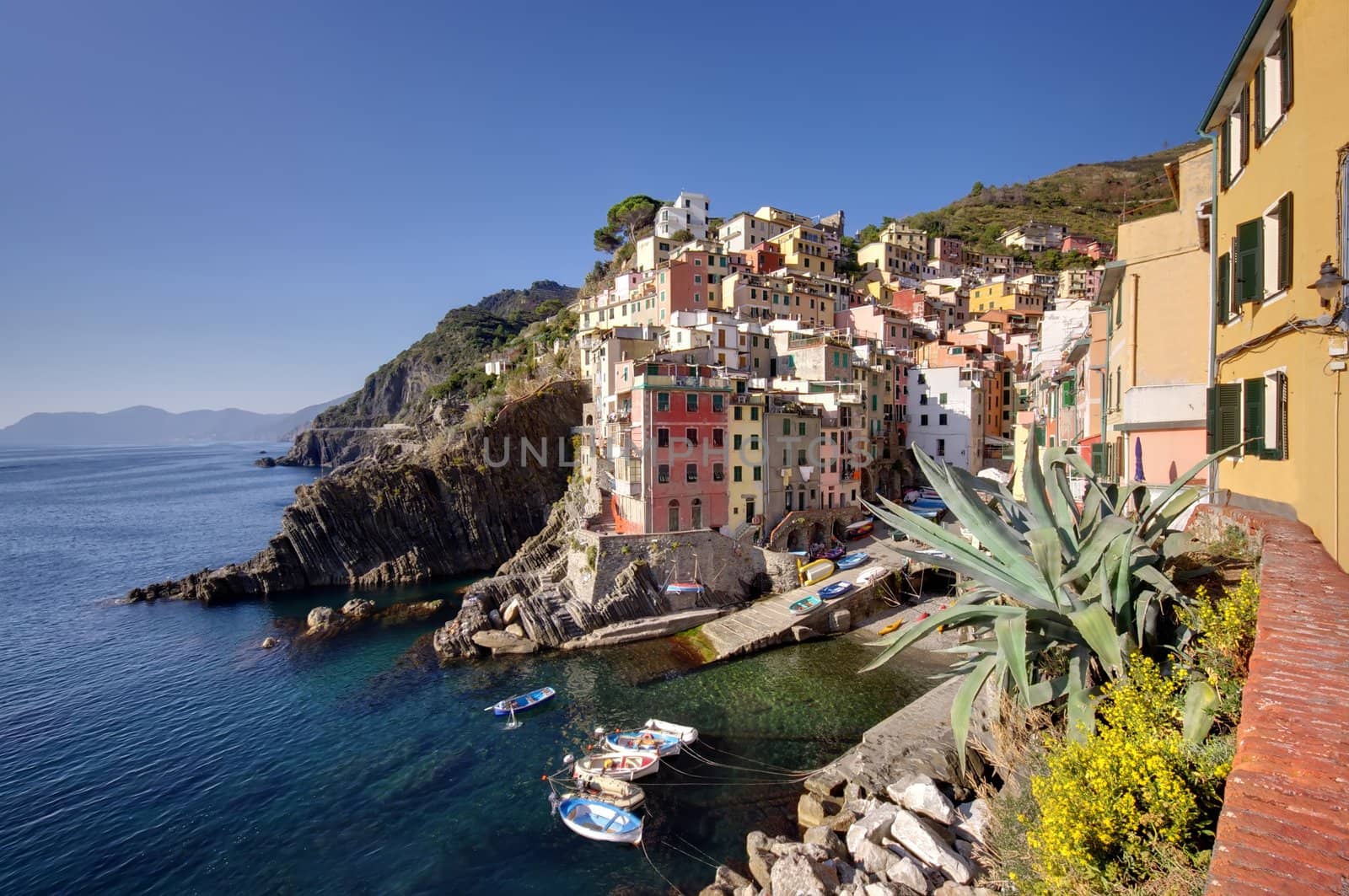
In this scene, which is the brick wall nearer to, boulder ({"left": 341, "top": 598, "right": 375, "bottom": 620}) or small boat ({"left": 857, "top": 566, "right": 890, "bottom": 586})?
small boat ({"left": 857, "top": 566, "right": 890, "bottom": 586})

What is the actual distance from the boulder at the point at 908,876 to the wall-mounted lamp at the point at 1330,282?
11.9 m

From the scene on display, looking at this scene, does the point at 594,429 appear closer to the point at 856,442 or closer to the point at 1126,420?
the point at 856,442

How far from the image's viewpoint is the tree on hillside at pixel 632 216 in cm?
8950

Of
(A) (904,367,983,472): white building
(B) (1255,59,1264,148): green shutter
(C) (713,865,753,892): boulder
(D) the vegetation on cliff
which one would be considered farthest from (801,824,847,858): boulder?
(D) the vegetation on cliff

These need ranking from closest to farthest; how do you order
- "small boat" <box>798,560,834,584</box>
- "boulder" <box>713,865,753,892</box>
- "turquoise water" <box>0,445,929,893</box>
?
1. "boulder" <box>713,865,753,892</box>
2. "turquoise water" <box>0,445,929,893</box>
3. "small boat" <box>798,560,834,584</box>

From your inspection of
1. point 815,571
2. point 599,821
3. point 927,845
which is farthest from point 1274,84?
point 815,571

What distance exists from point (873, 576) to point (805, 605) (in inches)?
203

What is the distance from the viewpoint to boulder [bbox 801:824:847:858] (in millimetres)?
14523

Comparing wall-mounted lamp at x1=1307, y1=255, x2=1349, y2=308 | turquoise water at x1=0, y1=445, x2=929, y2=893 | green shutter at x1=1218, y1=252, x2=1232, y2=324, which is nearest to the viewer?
wall-mounted lamp at x1=1307, y1=255, x2=1349, y2=308

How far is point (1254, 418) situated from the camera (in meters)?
9.28

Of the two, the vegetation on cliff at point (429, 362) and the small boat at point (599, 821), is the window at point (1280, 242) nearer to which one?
the small boat at point (599, 821)

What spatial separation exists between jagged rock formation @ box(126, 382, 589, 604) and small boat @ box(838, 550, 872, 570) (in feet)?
87.5

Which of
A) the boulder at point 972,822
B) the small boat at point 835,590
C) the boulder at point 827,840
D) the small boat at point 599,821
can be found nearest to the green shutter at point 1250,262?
the boulder at point 972,822

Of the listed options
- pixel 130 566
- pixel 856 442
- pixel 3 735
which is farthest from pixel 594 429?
pixel 130 566
